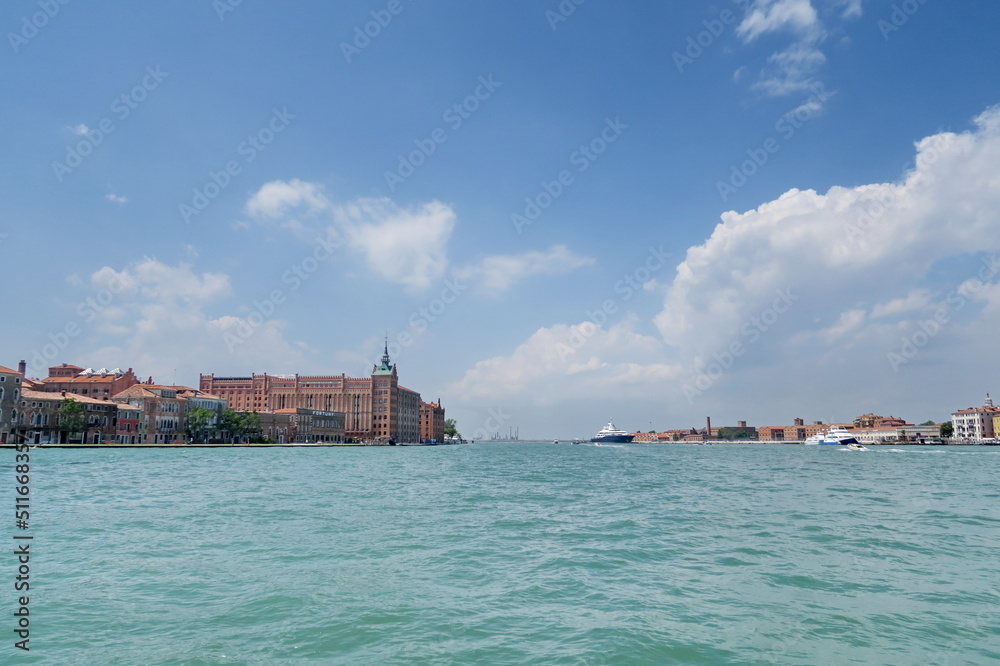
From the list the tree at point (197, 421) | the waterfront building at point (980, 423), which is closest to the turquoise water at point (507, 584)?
the tree at point (197, 421)

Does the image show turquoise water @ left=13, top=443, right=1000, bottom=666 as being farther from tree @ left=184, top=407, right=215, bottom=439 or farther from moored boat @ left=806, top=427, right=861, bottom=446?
moored boat @ left=806, top=427, right=861, bottom=446

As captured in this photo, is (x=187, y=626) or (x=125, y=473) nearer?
(x=187, y=626)

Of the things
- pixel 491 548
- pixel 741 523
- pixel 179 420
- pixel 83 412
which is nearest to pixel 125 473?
pixel 491 548

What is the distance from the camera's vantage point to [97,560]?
15.6 meters

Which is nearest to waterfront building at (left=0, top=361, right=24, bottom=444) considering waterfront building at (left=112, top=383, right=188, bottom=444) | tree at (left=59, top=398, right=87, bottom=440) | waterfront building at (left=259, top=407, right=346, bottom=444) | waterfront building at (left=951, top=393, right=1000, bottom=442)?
tree at (left=59, top=398, right=87, bottom=440)

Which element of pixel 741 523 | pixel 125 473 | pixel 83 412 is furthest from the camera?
pixel 83 412

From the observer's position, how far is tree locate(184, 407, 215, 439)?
13662cm

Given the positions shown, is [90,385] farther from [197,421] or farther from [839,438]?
[839,438]

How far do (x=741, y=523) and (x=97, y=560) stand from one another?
2101 cm

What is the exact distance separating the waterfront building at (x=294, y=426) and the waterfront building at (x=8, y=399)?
215ft

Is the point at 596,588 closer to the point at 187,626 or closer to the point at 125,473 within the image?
the point at 187,626

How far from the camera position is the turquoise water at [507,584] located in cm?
993

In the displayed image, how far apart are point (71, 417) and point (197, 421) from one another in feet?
96.6

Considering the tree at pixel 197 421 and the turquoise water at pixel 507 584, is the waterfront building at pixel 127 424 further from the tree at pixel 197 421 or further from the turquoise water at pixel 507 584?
the turquoise water at pixel 507 584
